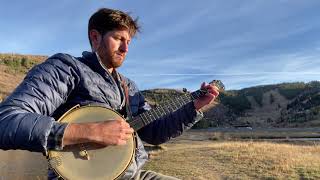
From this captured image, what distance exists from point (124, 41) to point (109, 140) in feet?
2.80

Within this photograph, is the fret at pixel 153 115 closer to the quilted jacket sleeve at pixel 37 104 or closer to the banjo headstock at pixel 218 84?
the banjo headstock at pixel 218 84

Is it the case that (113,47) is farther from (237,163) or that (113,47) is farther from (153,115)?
(237,163)

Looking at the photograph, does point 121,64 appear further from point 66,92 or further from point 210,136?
point 210,136

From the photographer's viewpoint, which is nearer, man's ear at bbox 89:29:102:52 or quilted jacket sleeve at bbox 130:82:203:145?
man's ear at bbox 89:29:102:52

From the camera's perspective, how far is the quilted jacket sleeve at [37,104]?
10.1ft

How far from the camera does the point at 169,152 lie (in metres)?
22.1

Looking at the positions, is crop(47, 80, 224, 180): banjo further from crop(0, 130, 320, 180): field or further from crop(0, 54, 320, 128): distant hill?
crop(0, 54, 320, 128): distant hill

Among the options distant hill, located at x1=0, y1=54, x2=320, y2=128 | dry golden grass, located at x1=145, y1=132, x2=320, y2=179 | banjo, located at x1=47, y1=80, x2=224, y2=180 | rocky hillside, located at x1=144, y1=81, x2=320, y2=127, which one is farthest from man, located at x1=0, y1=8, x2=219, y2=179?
rocky hillside, located at x1=144, y1=81, x2=320, y2=127

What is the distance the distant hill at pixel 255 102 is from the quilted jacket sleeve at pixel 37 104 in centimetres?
5223

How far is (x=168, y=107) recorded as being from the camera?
420 cm

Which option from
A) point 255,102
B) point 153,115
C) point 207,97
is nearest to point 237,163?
point 207,97

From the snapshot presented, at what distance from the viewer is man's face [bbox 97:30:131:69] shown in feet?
13.1

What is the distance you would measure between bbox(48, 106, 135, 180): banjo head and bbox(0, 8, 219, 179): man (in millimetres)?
128

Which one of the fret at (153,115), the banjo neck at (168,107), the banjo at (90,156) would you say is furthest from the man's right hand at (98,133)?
the fret at (153,115)
